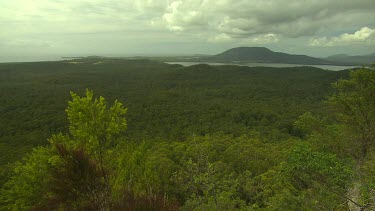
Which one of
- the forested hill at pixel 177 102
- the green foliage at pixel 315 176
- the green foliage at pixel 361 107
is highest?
the green foliage at pixel 361 107

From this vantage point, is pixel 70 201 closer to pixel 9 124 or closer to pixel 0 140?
pixel 0 140

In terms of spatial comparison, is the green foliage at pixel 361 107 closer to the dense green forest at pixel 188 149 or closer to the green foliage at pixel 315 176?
the dense green forest at pixel 188 149

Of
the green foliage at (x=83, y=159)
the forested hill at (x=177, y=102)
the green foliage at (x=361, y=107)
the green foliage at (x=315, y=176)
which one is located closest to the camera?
the green foliage at (x=315, y=176)

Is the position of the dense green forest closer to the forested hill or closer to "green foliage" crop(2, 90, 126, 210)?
"green foliage" crop(2, 90, 126, 210)

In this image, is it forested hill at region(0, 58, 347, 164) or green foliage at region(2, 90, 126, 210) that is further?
forested hill at region(0, 58, 347, 164)

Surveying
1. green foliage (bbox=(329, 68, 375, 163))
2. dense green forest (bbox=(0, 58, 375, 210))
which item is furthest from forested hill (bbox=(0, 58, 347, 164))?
green foliage (bbox=(329, 68, 375, 163))

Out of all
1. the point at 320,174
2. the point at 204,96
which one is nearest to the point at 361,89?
the point at 320,174

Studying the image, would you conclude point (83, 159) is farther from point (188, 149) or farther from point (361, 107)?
point (188, 149)

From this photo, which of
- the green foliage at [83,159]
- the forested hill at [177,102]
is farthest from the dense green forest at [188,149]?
the forested hill at [177,102]

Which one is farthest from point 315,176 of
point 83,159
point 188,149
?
point 188,149

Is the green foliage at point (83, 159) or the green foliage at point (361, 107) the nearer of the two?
the green foliage at point (83, 159)
